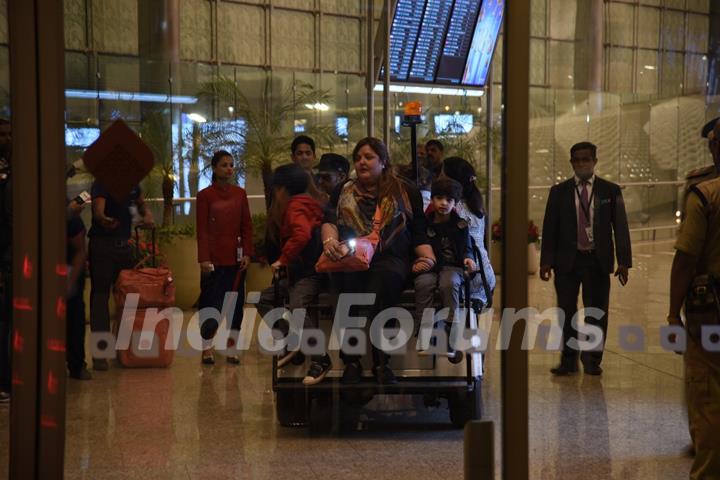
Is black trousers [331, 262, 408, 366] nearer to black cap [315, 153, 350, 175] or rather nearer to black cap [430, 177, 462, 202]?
black cap [430, 177, 462, 202]

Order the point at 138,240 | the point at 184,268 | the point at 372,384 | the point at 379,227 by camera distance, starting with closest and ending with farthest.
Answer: the point at 138,240
the point at 184,268
the point at 379,227
the point at 372,384

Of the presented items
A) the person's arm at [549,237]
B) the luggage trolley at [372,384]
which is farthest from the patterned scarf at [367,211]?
the person's arm at [549,237]

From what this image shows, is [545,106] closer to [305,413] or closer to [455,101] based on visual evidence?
[455,101]

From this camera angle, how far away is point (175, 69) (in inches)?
136

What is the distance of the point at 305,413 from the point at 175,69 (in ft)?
4.81

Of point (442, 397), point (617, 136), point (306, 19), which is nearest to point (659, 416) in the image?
point (442, 397)

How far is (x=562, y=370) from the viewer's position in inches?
150

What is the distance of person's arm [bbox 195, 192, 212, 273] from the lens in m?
3.42

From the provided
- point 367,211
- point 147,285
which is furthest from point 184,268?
point 367,211

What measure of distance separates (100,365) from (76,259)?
0.50 meters

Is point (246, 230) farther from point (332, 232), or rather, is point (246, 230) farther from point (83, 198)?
point (83, 198)

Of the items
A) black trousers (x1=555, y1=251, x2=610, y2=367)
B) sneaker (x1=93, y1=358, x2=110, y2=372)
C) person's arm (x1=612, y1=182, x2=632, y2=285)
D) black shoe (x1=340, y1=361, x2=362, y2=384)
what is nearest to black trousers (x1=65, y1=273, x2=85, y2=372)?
sneaker (x1=93, y1=358, x2=110, y2=372)

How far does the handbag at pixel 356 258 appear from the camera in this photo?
3.82m

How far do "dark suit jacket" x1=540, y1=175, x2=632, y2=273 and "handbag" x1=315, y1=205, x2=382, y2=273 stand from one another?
649mm
